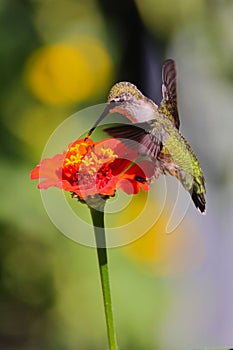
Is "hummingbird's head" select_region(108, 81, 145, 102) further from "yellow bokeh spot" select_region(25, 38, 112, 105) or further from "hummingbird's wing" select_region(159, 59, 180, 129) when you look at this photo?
"yellow bokeh spot" select_region(25, 38, 112, 105)

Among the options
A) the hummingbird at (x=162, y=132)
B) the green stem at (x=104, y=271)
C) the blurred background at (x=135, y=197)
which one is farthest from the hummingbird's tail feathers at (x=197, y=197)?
the blurred background at (x=135, y=197)

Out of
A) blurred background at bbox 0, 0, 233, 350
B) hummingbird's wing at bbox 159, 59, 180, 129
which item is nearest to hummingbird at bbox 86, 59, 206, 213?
hummingbird's wing at bbox 159, 59, 180, 129

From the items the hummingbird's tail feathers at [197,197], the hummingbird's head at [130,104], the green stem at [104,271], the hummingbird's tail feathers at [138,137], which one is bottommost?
the green stem at [104,271]

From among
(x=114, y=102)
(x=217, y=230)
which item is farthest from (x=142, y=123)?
(x=217, y=230)

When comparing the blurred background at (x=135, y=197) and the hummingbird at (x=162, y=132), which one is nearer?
the hummingbird at (x=162, y=132)

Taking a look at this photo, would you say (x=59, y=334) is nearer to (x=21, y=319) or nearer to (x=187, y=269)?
(x=21, y=319)

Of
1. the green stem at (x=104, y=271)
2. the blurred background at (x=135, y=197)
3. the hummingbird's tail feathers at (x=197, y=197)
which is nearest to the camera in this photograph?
the green stem at (x=104, y=271)

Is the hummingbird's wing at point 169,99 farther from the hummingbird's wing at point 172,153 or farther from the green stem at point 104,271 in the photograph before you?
the green stem at point 104,271

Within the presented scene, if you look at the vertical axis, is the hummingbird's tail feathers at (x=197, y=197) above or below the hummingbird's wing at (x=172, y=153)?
below
